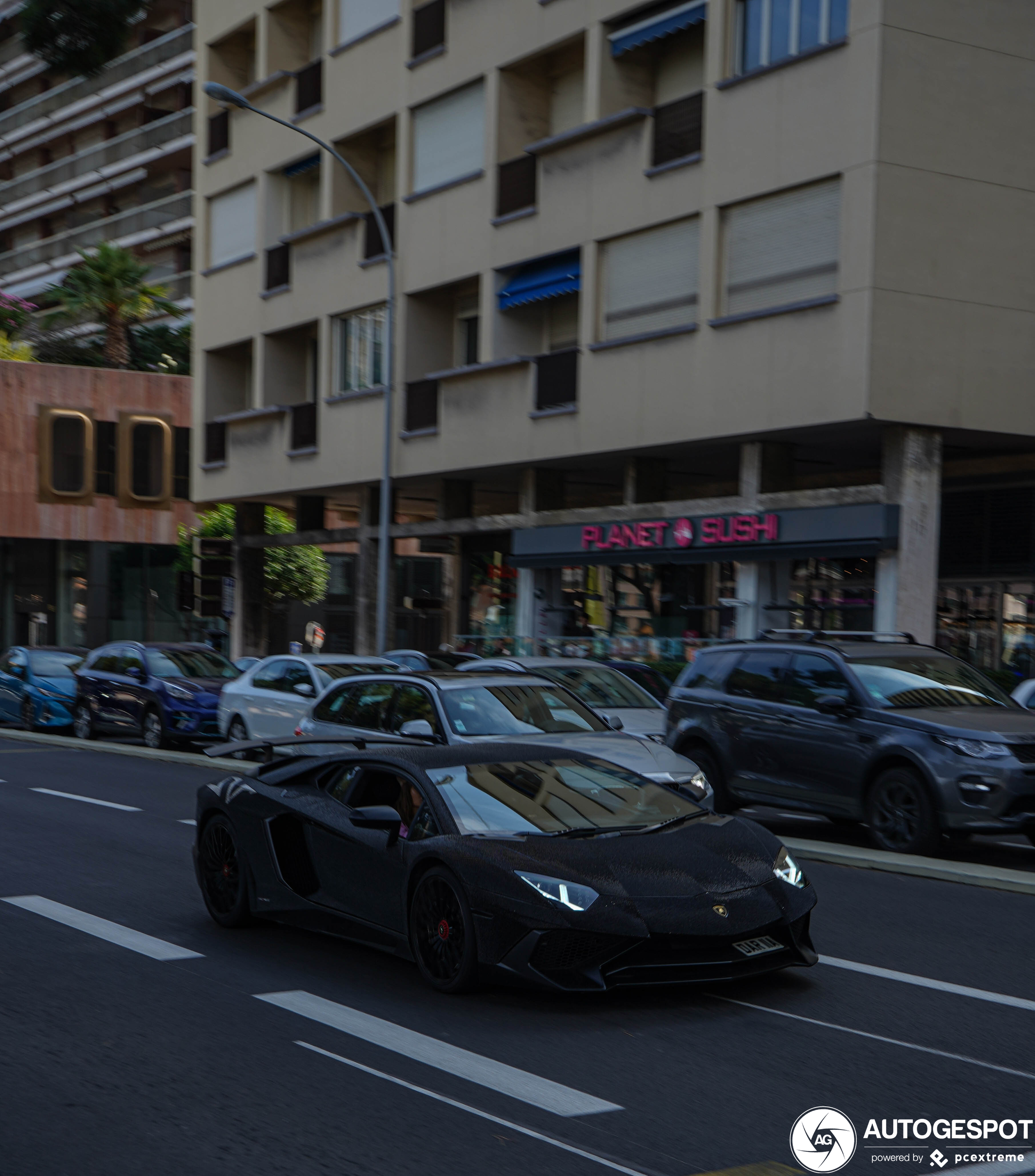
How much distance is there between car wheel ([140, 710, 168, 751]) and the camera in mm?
23469

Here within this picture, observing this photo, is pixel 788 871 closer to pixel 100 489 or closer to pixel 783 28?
pixel 783 28

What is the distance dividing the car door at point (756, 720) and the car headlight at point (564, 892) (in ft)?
22.4

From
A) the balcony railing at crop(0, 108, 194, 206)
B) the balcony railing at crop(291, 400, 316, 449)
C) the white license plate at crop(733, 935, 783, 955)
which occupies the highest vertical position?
the balcony railing at crop(0, 108, 194, 206)

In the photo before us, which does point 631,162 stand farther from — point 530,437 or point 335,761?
point 335,761

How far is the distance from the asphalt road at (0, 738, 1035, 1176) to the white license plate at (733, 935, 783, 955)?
24cm

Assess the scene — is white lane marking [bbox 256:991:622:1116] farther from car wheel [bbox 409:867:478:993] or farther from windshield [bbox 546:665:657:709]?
windshield [bbox 546:665:657:709]

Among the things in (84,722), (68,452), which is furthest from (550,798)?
(68,452)

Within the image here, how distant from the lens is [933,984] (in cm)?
732

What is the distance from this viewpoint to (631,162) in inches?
961

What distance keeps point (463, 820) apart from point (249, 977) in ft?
4.27

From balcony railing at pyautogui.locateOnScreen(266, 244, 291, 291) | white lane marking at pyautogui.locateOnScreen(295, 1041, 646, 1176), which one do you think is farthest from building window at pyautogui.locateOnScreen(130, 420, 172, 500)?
white lane marking at pyautogui.locateOnScreen(295, 1041, 646, 1176)

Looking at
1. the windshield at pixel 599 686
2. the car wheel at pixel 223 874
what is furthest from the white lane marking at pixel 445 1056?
the windshield at pixel 599 686

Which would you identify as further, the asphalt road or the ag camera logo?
the asphalt road

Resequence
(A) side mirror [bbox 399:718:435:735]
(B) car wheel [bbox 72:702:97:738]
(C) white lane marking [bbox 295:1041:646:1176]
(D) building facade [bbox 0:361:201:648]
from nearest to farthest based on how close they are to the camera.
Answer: (C) white lane marking [bbox 295:1041:646:1176] → (A) side mirror [bbox 399:718:435:735] → (B) car wheel [bbox 72:702:97:738] → (D) building facade [bbox 0:361:201:648]
